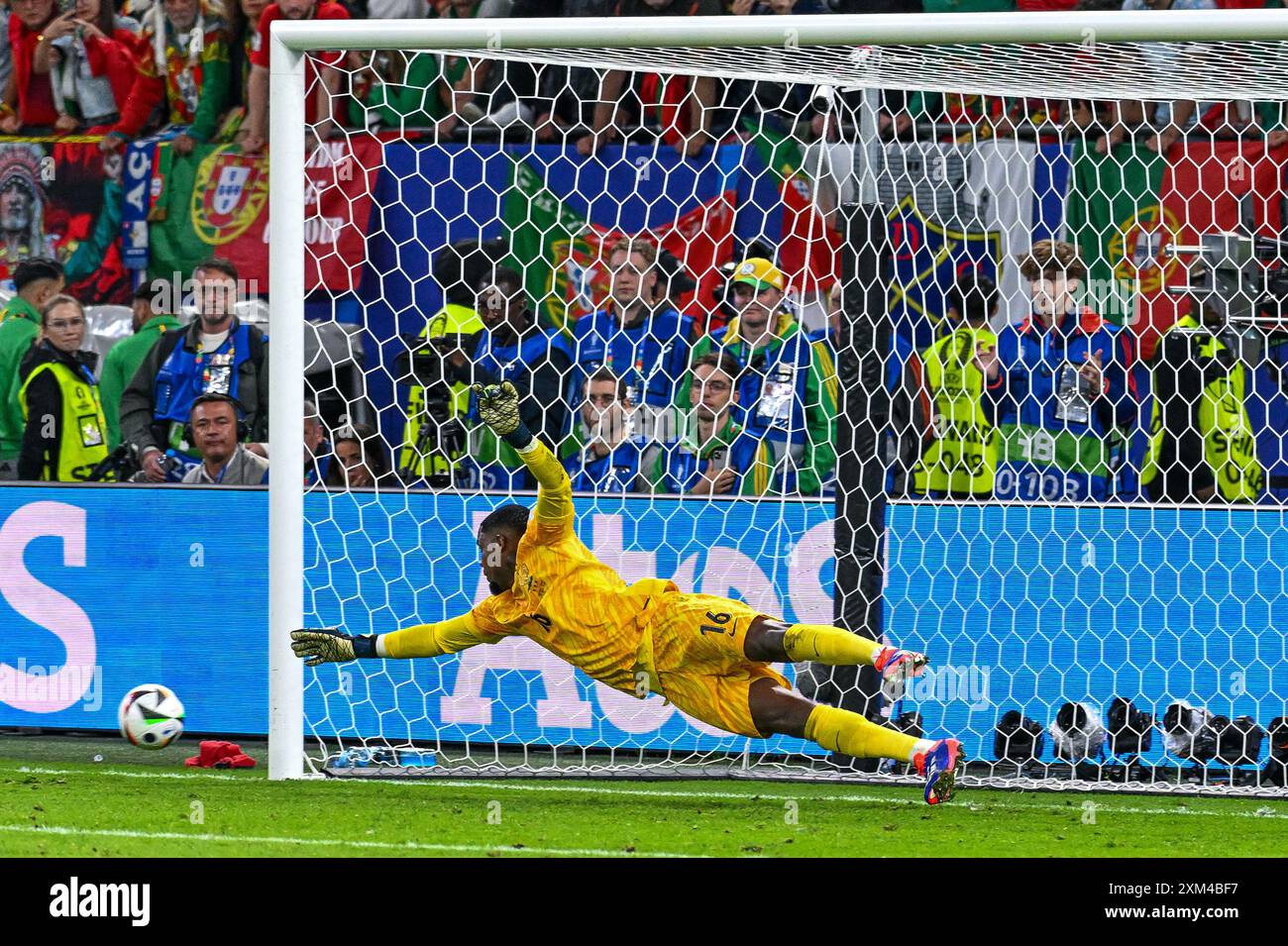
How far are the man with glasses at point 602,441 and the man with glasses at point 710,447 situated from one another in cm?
10

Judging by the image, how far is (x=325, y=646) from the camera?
18.7 ft

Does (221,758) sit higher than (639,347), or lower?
lower

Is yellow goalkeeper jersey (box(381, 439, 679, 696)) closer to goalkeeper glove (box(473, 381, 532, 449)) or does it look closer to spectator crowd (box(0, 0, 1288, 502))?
goalkeeper glove (box(473, 381, 532, 449))

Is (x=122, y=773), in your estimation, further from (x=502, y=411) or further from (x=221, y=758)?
(x=502, y=411)

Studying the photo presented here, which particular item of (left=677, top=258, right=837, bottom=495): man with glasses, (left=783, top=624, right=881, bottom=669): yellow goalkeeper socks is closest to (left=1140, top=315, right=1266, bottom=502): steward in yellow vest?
(left=677, top=258, right=837, bottom=495): man with glasses

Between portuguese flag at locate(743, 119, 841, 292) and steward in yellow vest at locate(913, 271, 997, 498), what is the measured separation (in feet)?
1.87

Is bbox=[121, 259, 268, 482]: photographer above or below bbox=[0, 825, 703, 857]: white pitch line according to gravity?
above

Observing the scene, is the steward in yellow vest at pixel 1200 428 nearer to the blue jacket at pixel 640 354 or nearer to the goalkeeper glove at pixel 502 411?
the blue jacket at pixel 640 354

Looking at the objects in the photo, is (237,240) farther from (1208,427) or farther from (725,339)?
(1208,427)

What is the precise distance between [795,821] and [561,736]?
4.97ft

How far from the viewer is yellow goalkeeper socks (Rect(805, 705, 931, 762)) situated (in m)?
5.38

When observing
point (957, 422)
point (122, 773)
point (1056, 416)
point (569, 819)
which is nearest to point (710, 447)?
point (957, 422)

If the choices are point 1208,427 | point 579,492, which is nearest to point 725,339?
point 579,492

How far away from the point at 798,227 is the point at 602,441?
123 cm
